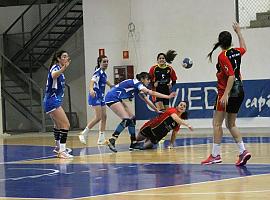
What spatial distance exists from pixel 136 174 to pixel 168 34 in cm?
1437

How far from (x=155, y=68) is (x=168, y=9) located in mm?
7032

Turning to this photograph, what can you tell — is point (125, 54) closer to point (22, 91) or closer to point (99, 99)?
point (22, 91)

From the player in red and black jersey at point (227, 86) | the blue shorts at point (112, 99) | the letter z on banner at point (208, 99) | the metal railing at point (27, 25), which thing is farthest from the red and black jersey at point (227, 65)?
the metal railing at point (27, 25)

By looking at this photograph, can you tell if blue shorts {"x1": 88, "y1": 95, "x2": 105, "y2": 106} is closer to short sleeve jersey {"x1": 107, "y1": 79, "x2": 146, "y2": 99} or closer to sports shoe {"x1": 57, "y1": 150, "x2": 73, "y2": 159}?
short sleeve jersey {"x1": 107, "y1": 79, "x2": 146, "y2": 99}

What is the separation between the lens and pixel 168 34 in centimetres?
2475

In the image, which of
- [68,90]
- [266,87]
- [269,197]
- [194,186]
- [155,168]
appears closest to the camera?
[269,197]

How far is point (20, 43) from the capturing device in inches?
1153

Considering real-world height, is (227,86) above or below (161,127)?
above

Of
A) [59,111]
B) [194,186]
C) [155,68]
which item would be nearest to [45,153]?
[59,111]

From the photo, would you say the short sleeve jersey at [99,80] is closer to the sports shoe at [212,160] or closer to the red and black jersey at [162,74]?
the red and black jersey at [162,74]

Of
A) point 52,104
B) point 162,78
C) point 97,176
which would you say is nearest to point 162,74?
point 162,78

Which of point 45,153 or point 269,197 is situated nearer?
point 269,197

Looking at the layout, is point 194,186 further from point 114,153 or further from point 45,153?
point 45,153

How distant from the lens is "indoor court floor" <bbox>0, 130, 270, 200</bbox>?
8711 millimetres
